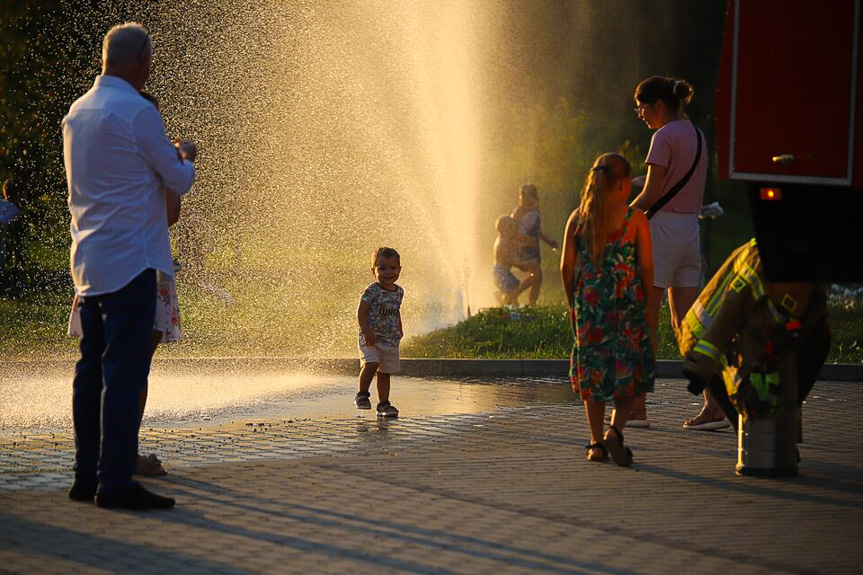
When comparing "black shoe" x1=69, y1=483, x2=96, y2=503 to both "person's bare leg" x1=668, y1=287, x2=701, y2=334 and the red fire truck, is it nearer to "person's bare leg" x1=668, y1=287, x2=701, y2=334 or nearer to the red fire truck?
the red fire truck

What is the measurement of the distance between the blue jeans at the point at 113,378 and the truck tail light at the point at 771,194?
3.02m

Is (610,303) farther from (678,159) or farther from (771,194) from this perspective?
(678,159)

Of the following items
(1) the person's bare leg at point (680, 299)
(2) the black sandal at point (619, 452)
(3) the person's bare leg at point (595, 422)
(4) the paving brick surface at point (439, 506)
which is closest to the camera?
(4) the paving brick surface at point (439, 506)

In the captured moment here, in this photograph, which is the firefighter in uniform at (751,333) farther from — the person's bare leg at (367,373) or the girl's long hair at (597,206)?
the person's bare leg at (367,373)

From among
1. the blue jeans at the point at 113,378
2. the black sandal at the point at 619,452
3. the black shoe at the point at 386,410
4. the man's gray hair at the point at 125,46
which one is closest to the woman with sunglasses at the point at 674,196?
the black sandal at the point at 619,452

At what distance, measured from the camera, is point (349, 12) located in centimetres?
2414

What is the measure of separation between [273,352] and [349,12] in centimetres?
977

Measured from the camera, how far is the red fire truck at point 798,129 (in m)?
7.60

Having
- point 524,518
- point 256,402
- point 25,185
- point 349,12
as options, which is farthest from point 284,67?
point 524,518

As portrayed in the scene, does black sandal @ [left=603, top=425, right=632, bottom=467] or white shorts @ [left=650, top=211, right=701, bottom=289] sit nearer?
black sandal @ [left=603, top=425, right=632, bottom=467]

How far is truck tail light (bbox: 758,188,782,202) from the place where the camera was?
308 inches

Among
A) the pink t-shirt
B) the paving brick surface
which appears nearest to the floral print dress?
the paving brick surface

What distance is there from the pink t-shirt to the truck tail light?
73.8 inches

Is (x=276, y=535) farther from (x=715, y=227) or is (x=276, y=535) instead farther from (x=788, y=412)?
(x=715, y=227)
